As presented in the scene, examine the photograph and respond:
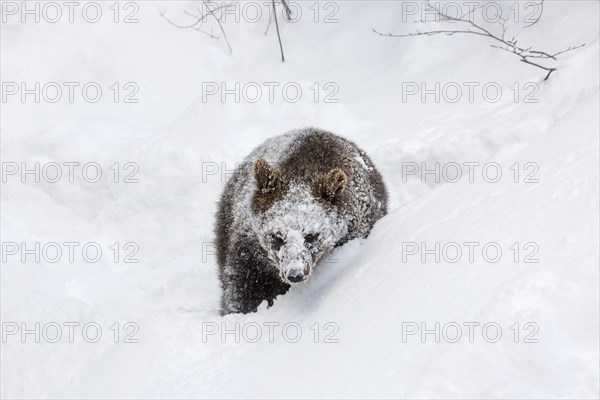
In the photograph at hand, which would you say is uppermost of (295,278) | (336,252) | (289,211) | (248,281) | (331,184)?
(331,184)

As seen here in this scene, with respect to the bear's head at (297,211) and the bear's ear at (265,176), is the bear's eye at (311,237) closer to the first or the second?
the bear's head at (297,211)

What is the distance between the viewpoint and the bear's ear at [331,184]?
4500 mm

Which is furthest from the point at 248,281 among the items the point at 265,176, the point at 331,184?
the point at 331,184

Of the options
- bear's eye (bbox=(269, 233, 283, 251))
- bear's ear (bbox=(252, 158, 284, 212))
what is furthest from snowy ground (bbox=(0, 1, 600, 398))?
bear's ear (bbox=(252, 158, 284, 212))

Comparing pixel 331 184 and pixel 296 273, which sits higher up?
pixel 331 184

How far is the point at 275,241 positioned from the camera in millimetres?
4555

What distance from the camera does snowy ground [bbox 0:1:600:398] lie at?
2.97m

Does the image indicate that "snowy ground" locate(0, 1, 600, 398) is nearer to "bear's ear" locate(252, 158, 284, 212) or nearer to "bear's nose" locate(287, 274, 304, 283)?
"bear's nose" locate(287, 274, 304, 283)

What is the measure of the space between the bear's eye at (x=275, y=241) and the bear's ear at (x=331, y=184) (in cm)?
36

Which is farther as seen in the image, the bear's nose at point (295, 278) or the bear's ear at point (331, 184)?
the bear's ear at point (331, 184)

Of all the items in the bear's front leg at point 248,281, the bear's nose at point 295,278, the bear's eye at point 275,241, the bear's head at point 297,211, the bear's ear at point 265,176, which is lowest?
the bear's front leg at point 248,281

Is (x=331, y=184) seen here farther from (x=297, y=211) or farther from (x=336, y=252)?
(x=336, y=252)

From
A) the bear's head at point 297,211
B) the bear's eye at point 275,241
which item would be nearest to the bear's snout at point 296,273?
the bear's head at point 297,211

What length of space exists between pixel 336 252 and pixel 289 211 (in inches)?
20.7
